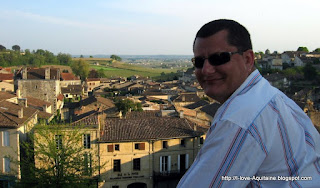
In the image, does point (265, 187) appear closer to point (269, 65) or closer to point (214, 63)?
point (214, 63)

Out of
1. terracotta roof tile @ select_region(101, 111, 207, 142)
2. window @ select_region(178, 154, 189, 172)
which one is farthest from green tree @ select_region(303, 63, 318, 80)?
window @ select_region(178, 154, 189, 172)

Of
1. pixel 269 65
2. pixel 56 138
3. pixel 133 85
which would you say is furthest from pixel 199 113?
pixel 269 65

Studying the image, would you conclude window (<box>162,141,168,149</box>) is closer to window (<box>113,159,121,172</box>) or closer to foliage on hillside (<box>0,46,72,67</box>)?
window (<box>113,159,121,172</box>)

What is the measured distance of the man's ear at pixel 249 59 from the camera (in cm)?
256

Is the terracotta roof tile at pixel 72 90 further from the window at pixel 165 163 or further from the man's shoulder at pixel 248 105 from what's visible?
the man's shoulder at pixel 248 105

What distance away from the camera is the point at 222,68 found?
2500mm

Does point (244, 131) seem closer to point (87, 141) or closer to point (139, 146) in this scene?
point (139, 146)

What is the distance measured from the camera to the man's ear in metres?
2.56

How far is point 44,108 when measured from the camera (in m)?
45.3

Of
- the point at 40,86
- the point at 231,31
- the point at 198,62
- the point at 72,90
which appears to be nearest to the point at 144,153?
the point at 198,62

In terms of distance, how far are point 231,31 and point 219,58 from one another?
228mm

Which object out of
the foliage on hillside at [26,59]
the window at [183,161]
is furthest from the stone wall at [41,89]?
the foliage on hillside at [26,59]

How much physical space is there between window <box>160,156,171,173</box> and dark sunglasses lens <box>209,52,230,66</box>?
82.2 ft

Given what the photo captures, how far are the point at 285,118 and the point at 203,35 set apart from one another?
2.86 feet
